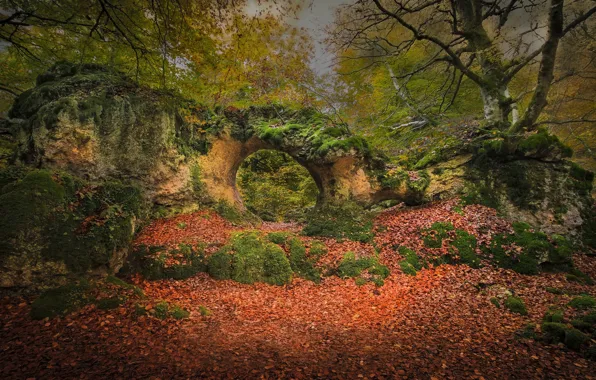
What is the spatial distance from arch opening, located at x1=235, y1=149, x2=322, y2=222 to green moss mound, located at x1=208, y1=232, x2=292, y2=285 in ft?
21.1

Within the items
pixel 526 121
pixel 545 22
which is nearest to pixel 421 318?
pixel 526 121

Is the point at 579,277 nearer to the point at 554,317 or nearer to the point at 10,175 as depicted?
the point at 554,317

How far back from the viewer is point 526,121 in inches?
334

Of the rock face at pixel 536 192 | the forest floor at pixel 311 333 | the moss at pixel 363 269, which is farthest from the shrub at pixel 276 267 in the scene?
the rock face at pixel 536 192

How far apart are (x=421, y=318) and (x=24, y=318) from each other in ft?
22.9

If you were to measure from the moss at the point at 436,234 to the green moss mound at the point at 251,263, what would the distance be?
4.73 metres

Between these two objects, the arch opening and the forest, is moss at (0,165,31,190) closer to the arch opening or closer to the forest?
the forest

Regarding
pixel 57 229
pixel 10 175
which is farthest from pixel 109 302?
pixel 10 175

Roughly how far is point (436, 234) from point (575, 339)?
15.2ft

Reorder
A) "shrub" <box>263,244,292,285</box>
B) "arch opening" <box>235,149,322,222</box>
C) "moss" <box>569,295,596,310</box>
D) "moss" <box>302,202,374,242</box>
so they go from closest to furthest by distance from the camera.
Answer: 1. "moss" <box>569,295,596,310</box>
2. "shrub" <box>263,244,292,285</box>
3. "moss" <box>302,202,374,242</box>
4. "arch opening" <box>235,149,322,222</box>

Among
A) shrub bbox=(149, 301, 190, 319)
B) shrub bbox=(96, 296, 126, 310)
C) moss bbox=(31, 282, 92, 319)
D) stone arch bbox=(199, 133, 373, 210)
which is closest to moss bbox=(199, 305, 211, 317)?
shrub bbox=(149, 301, 190, 319)

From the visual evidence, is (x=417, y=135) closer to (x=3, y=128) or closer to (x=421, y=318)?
(x=421, y=318)

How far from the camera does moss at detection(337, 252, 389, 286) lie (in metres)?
7.79

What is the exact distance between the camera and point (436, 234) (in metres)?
8.75
